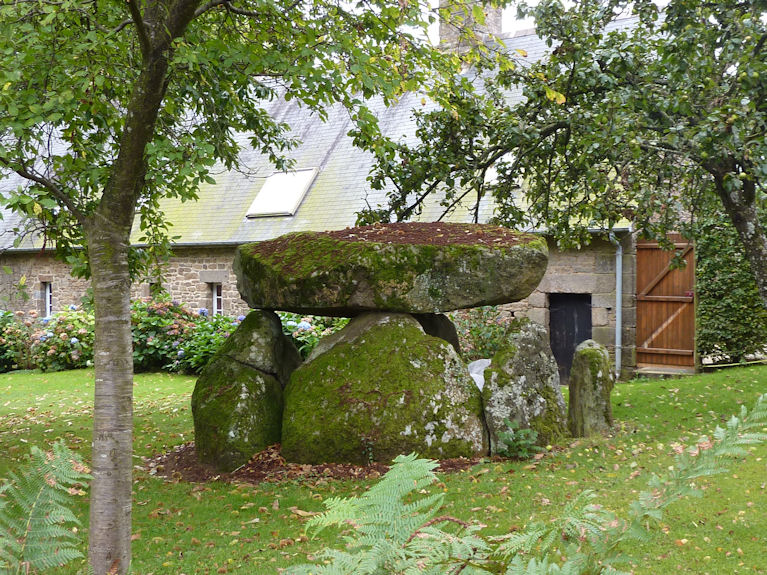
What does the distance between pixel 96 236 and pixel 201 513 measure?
8.92 feet

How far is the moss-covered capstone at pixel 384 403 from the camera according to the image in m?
6.78

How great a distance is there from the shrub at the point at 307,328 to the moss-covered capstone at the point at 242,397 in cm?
553

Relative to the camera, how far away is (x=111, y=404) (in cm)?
401

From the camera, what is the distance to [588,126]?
7.41 m

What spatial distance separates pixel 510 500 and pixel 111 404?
128 inches

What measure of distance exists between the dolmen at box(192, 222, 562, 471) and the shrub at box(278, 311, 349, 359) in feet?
18.4

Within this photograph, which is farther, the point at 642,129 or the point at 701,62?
the point at 642,129

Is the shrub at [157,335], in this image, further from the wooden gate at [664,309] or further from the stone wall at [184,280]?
the wooden gate at [664,309]

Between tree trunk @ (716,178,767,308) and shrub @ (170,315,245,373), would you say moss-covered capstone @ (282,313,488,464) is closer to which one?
tree trunk @ (716,178,767,308)

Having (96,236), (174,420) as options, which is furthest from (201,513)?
(174,420)

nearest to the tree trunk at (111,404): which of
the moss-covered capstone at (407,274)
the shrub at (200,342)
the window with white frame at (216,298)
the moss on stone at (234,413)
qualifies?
the moss on stone at (234,413)

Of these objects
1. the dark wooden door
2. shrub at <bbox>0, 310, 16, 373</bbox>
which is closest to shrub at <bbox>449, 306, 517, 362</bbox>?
the dark wooden door

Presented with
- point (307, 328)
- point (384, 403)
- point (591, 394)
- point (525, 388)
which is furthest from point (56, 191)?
point (307, 328)

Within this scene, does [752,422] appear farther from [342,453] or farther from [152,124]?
[342,453]
